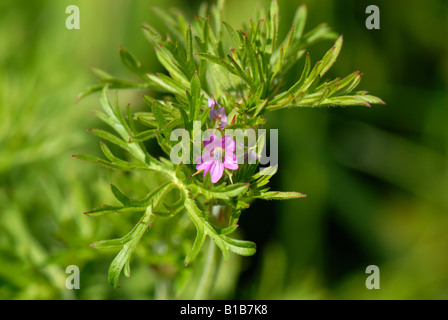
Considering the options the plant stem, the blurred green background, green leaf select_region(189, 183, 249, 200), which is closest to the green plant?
green leaf select_region(189, 183, 249, 200)

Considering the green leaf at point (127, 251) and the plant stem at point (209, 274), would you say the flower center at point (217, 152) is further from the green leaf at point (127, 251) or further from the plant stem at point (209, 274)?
the plant stem at point (209, 274)

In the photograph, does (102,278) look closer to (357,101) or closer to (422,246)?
(357,101)

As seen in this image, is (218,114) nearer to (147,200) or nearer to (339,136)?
(147,200)

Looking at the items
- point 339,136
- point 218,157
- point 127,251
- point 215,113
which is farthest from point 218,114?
point 339,136

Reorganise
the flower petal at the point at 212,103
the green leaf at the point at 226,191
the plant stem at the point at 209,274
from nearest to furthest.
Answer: the green leaf at the point at 226,191
the flower petal at the point at 212,103
the plant stem at the point at 209,274

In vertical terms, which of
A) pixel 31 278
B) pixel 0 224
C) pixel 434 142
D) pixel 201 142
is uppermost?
pixel 201 142

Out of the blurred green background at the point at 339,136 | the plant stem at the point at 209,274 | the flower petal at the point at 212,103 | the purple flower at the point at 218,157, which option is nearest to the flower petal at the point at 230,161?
the purple flower at the point at 218,157
